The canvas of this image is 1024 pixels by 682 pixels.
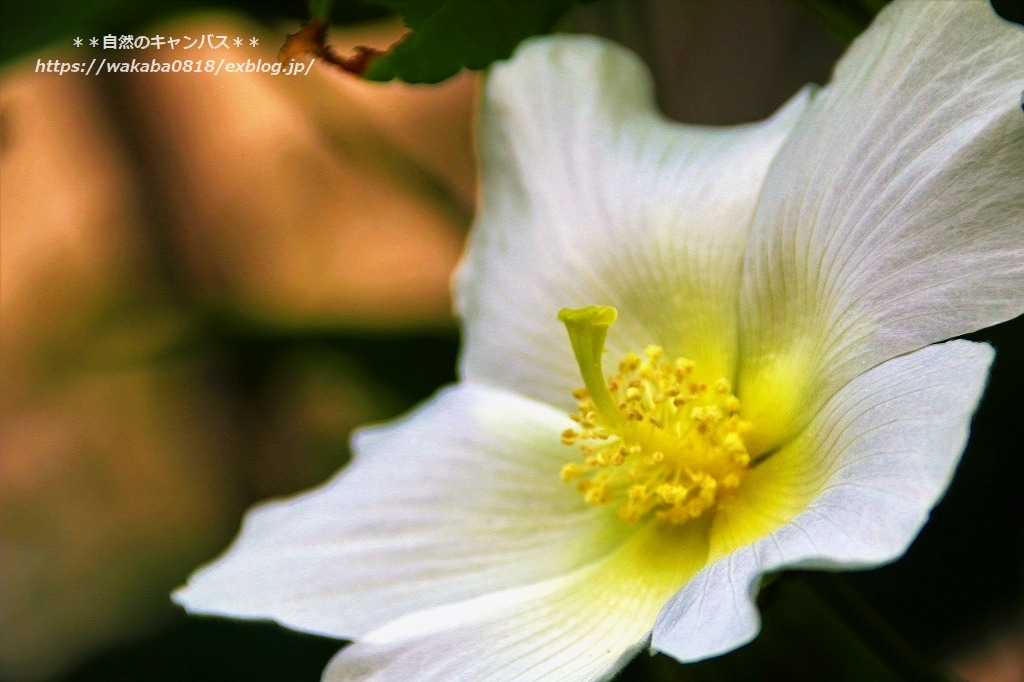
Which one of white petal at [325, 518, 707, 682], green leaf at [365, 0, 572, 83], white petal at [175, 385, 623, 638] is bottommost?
white petal at [325, 518, 707, 682]

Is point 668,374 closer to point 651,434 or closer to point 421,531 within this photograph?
point 651,434

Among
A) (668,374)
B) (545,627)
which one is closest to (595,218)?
(668,374)

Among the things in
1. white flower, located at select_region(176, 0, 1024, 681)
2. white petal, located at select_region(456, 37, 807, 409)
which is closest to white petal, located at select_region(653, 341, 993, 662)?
white flower, located at select_region(176, 0, 1024, 681)

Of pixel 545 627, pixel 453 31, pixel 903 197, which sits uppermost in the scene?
pixel 453 31

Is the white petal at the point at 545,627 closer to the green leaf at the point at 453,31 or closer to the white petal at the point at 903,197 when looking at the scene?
the white petal at the point at 903,197

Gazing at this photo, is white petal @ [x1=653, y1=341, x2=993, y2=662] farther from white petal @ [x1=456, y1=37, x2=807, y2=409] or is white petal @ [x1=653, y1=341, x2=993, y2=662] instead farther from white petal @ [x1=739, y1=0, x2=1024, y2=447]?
white petal @ [x1=456, y1=37, x2=807, y2=409]

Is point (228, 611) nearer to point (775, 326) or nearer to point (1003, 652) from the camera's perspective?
point (775, 326)
